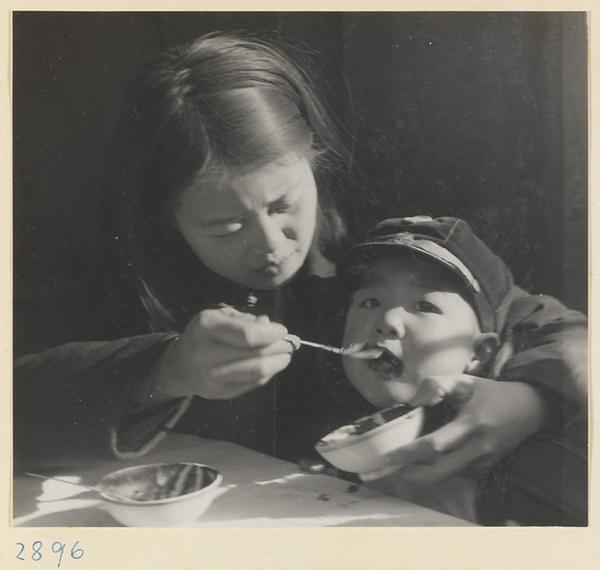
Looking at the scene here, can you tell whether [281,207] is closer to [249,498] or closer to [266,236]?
[266,236]

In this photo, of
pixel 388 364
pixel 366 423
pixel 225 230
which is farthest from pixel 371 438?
pixel 225 230

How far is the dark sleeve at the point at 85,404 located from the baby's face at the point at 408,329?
0.42m

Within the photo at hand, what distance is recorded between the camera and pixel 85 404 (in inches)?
58.4

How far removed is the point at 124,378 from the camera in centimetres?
148

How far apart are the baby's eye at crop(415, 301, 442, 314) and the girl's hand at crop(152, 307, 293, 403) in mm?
286

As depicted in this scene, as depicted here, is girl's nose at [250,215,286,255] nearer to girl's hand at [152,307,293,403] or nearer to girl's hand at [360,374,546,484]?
girl's hand at [152,307,293,403]

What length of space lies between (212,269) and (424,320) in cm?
47

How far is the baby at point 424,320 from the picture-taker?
4.75 feet

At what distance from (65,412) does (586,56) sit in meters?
1.37

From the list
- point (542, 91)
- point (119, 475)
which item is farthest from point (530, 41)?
point (119, 475)
